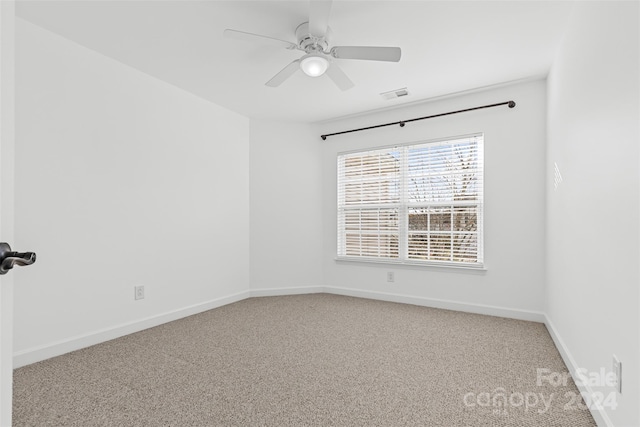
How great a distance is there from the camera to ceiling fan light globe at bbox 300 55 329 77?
2484 millimetres

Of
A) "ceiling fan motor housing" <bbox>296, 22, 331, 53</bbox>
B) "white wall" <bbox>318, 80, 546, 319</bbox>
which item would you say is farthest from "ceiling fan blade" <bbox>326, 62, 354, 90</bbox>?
"white wall" <bbox>318, 80, 546, 319</bbox>

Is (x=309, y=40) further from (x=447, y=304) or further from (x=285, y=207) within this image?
(x=447, y=304)

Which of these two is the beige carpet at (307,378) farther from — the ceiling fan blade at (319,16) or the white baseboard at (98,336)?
the ceiling fan blade at (319,16)

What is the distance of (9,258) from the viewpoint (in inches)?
25.8

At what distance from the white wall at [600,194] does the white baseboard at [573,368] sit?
1.4 inches

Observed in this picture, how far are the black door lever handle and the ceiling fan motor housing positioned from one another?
2.20 meters

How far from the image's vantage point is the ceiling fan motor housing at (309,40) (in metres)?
2.37

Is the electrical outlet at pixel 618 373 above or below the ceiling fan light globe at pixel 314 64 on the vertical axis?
below

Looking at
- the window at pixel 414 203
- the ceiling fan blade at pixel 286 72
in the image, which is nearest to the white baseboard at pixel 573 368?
the window at pixel 414 203

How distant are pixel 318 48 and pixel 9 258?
7.69ft

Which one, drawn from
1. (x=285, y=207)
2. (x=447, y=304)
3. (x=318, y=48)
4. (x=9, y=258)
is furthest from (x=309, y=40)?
(x=447, y=304)

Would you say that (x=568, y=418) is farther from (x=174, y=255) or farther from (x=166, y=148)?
(x=166, y=148)

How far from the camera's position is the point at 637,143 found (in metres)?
1.27

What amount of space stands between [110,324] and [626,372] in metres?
3.44
